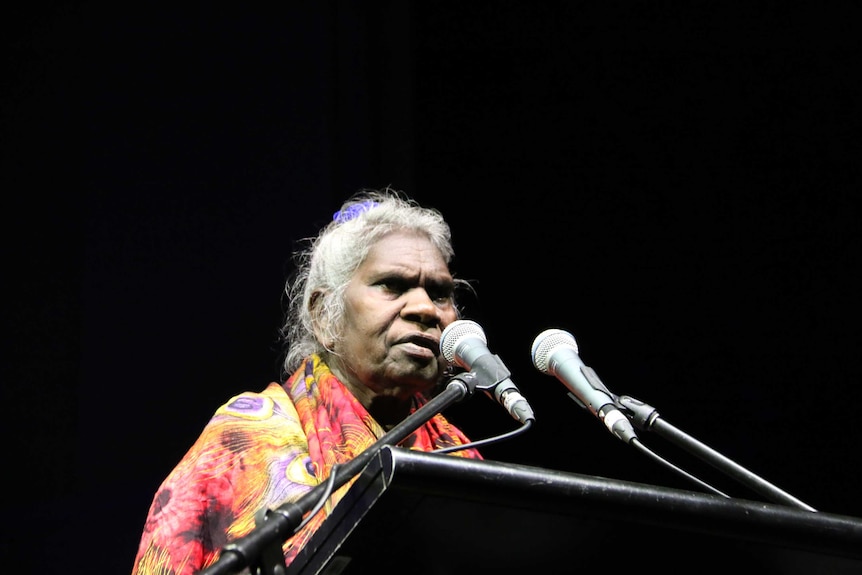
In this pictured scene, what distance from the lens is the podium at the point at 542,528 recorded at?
33.8 inches

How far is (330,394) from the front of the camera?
2135 millimetres

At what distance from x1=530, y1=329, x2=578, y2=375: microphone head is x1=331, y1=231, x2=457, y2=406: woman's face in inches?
23.7

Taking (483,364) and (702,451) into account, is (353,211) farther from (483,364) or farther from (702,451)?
(702,451)

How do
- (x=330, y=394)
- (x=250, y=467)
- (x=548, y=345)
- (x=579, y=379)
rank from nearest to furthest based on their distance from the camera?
(x=579, y=379) < (x=548, y=345) < (x=250, y=467) < (x=330, y=394)

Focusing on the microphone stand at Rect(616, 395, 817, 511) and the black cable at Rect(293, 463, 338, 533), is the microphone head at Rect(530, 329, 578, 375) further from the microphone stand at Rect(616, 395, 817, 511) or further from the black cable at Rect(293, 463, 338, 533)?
the black cable at Rect(293, 463, 338, 533)

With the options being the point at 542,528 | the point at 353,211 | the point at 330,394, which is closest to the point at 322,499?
A: the point at 542,528

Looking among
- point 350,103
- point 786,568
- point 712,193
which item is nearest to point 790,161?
point 712,193

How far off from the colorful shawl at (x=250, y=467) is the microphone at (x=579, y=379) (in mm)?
531

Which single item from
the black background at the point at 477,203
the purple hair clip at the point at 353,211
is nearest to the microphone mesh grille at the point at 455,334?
the purple hair clip at the point at 353,211

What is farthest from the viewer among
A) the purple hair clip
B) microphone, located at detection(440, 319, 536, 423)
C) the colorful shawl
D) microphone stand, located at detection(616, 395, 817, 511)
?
the purple hair clip

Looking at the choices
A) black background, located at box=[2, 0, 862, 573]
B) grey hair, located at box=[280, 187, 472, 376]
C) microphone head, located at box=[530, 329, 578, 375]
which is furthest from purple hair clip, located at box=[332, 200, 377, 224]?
microphone head, located at box=[530, 329, 578, 375]

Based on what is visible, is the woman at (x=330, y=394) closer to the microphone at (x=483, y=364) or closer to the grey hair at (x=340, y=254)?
the grey hair at (x=340, y=254)

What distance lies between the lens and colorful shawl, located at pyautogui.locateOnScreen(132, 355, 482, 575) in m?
1.68

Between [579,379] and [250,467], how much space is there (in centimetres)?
83
